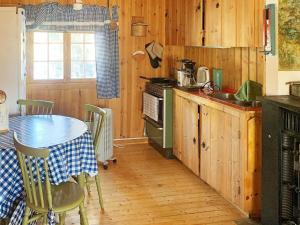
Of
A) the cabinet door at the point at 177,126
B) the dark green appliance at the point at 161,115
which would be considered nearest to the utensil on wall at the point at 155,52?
the dark green appliance at the point at 161,115

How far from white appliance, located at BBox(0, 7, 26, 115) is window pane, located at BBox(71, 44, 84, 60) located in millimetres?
1386

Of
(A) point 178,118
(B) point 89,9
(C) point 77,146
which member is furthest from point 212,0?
(C) point 77,146

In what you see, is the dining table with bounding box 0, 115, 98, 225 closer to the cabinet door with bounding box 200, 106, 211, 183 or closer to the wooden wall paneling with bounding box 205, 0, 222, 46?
the cabinet door with bounding box 200, 106, 211, 183

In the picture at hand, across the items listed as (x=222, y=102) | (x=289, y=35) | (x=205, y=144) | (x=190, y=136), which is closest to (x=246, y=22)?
(x=289, y=35)

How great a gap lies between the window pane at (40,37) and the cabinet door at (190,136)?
2.22 metres

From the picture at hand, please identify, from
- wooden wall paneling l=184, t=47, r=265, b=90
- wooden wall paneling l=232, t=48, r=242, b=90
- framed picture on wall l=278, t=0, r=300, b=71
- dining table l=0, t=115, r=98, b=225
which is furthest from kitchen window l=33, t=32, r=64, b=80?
framed picture on wall l=278, t=0, r=300, b=71

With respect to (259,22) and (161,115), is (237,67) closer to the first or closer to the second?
(259,22)

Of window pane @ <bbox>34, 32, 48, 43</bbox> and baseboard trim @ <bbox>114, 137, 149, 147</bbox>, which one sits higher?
window pane @ <bbox>34, 32, 48, 43</bbox>

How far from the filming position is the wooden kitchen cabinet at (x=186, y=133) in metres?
4.41

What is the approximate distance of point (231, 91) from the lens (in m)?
4.41

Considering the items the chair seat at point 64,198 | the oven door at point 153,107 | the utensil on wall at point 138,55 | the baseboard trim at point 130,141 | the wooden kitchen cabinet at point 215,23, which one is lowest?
the baseboard trim at point 130,141

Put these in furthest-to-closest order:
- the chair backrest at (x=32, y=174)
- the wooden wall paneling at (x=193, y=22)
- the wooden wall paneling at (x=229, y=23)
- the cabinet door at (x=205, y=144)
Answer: the wooden wall paneling at (x=193, y=22) → the cabinet door at (x=205, y=144) → the wooden wall paneling at (x=229, y=23) → the chair backrest at (x=32, y=174)

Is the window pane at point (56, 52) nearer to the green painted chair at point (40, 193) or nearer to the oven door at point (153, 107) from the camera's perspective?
the oven door at point (153, 107)

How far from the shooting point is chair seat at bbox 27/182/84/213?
8.48ft
